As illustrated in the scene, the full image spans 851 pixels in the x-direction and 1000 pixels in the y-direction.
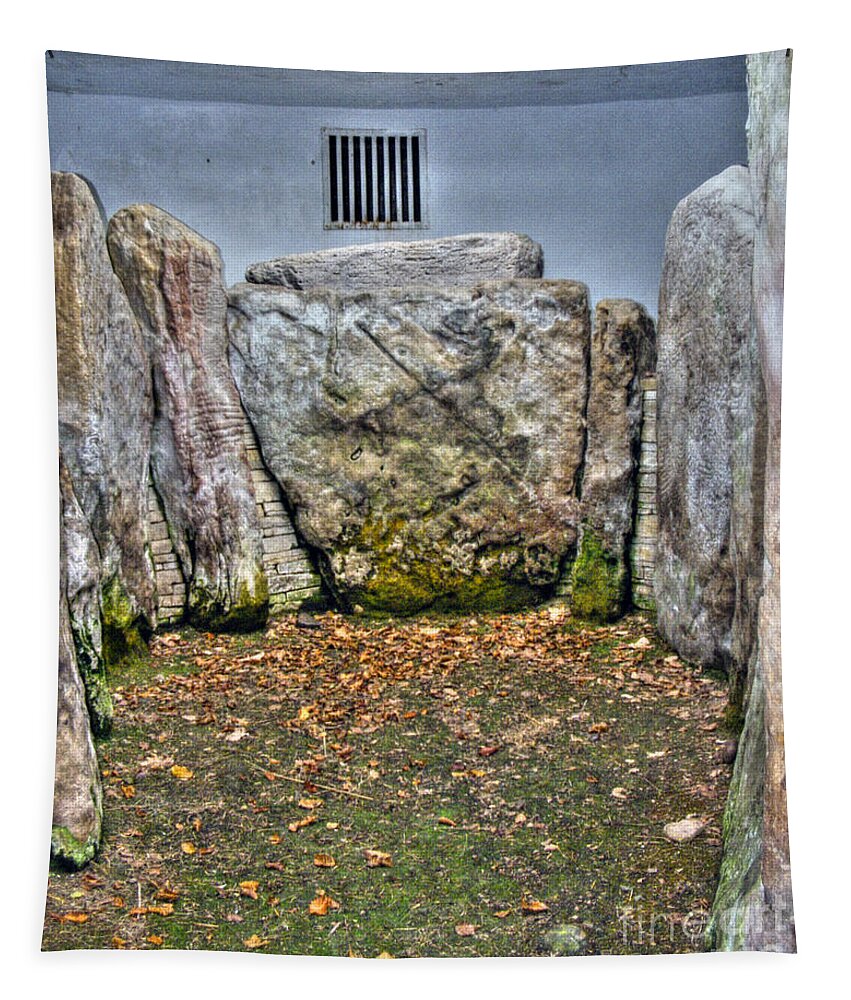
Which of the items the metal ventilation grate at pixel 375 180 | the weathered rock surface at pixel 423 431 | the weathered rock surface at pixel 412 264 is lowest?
the weathered rock surface at pixel 423 431

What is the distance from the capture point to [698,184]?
325 centimetres

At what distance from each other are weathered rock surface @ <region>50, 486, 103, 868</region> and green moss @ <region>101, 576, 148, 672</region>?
111mm

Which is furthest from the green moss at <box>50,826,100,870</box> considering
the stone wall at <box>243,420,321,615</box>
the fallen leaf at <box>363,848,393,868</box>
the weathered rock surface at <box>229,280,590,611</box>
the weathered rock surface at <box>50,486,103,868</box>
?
the weathered rock surface at <box>229,280,590,611</box>

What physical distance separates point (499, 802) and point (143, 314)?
2.21m

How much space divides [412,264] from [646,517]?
4.29 feet

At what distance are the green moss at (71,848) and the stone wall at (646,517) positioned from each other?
2178 millimetres

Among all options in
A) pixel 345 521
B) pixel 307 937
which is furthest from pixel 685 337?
pixel 307 937

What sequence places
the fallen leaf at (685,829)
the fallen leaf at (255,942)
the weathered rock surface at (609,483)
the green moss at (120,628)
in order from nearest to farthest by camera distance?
the fallen leaf at (255,942), the fallen leaf at (685,829), the green moss at (120,628), the weathered rock surface at (609,483)

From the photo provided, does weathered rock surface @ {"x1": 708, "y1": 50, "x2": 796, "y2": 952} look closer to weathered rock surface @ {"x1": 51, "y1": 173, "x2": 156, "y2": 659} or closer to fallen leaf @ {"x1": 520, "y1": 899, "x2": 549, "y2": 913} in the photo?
fallen leaf @ {"x1": 520, "y1": 899, "x2": 549, "y2": 913}

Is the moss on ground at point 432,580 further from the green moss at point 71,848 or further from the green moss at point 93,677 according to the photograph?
the green moss at point 71,848

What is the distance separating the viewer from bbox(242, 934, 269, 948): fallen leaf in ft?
10.2

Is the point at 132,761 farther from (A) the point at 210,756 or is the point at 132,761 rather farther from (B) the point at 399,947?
(B) the point at 399,947

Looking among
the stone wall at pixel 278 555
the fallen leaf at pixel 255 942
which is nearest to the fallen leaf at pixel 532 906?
the fallen leaf at pixel 255 942

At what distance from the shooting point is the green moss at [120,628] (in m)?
3.33
